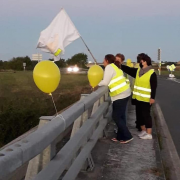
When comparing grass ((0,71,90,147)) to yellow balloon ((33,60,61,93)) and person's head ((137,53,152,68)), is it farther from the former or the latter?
yellow balloon ((33,60,61,93))

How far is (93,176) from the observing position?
176 inches

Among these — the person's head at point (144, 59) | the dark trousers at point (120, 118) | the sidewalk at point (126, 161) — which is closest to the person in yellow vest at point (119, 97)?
the dark trousers at point (120, 118)

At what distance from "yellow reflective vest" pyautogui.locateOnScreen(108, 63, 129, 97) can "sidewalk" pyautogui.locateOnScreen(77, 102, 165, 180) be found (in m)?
0.97

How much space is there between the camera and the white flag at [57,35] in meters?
6.32

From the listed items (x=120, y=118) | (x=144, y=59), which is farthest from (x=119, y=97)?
(x=144, y=59)

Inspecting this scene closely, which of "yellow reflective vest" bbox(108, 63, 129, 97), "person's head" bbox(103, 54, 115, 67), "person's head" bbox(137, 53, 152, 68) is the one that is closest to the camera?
"yellow reflective vest" bbox(108, 63, 129, 97)

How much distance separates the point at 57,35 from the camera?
6.54 meters

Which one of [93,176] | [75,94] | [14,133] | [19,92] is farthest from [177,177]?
[19,92]

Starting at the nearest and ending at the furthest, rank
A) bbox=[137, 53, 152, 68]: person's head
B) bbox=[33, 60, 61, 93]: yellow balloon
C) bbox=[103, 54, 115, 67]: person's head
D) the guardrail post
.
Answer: the guardrail post
bbox=[33, 60, 61, 93]: yellow balloon
bbox=[103, 54, 115, 67]: person's head
bbox=[137, 53, 152, 68]: person's head

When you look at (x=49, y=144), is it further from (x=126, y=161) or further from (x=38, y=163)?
(x=126, y=161)

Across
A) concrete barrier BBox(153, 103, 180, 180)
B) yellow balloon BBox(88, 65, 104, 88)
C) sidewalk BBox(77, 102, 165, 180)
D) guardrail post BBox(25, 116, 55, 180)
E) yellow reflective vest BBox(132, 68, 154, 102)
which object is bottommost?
concrete barrier BBox(153, 103, 180, 180)

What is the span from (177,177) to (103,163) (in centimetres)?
112

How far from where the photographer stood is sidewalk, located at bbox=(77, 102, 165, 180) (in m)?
4.56

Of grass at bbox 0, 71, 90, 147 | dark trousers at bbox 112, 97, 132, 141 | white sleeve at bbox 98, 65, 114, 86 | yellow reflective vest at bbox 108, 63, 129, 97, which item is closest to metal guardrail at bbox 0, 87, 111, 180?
white sleeve at bbox 98, 65, 114, 86
